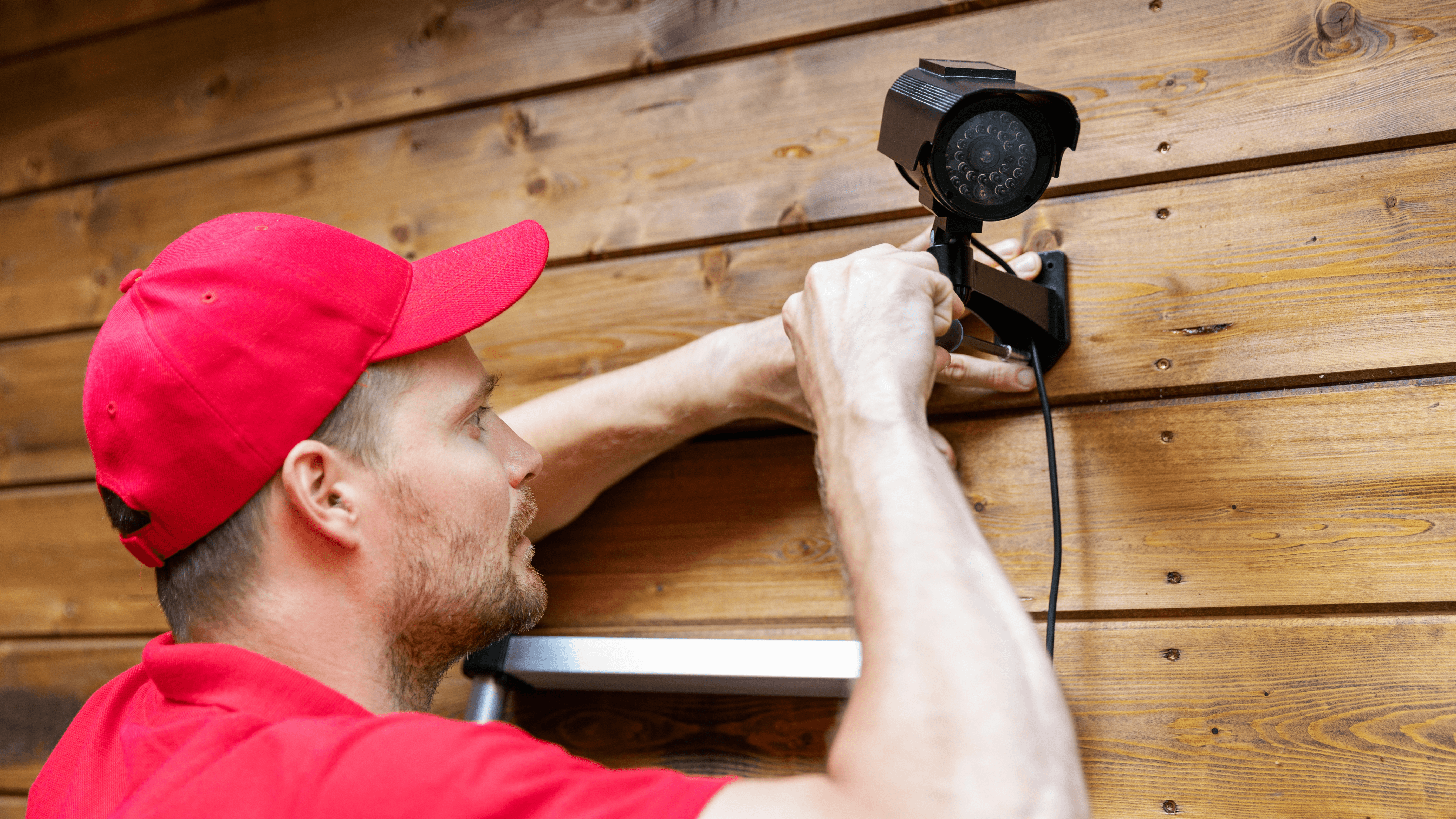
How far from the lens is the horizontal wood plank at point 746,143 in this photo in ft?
2.96

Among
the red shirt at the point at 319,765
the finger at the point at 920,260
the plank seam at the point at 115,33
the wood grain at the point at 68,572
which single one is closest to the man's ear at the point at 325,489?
the red shirt at the point at 319,765

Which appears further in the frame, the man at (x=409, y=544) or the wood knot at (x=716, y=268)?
the wood knot at (x=716, y=268)

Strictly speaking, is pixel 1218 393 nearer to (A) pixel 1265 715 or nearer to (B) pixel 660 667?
(A) pixel 1265 715

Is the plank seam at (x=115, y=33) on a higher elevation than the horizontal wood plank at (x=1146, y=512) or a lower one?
higher

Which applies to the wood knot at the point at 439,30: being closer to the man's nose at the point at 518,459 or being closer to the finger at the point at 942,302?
the man's nose at the point at 518,459

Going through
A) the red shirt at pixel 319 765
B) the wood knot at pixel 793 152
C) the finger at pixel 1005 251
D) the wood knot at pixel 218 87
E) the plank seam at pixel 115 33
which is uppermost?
the plank seam at pixel 115 33

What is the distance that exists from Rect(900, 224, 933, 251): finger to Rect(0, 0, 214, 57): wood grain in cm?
118

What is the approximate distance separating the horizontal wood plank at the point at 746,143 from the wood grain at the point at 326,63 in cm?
3

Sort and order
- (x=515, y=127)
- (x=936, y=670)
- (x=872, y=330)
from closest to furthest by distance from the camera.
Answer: (x=936, y=670) < (x=872, y=330) < (x=515, y=127)

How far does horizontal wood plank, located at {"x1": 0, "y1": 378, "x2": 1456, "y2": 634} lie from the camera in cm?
85

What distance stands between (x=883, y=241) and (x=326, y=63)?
2.86ft


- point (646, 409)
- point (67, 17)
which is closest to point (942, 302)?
point (646, 409)

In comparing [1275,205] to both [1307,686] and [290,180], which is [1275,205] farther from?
[290,180]

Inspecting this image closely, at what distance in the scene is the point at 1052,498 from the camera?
3.06ft
